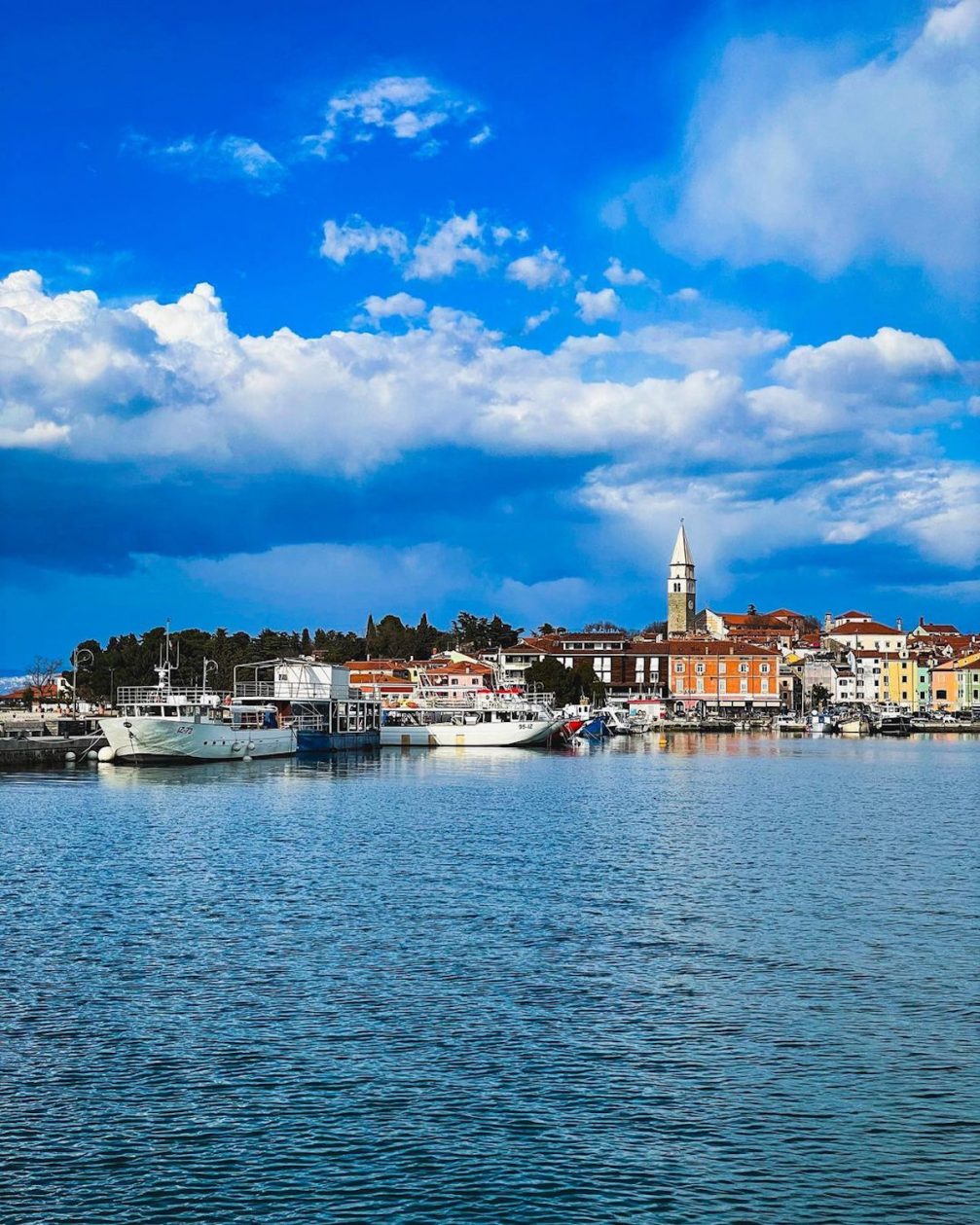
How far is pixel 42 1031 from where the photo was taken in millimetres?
17625

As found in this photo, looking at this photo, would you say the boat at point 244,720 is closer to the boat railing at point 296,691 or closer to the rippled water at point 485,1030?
the boat railing at point 296,691

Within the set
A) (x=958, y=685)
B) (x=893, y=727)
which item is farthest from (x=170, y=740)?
(x=958, y=685)

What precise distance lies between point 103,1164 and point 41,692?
132 meters

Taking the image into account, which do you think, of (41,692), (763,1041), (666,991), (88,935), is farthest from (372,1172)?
(41,692)

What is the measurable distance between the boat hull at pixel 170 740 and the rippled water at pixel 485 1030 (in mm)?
32704

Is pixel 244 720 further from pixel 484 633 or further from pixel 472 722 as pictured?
pixel 484 633

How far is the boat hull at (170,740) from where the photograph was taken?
231 ft

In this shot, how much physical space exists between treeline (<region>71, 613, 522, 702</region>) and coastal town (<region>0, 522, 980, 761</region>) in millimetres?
515

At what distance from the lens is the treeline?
12369 centimetres

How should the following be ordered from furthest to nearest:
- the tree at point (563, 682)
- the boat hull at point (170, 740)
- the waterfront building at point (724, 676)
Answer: the waterfront building at point (724, 676) → the tree at point (563, 682) → the boat hull at point (170, 740)

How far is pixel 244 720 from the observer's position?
3278 inches

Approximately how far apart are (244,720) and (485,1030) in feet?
220

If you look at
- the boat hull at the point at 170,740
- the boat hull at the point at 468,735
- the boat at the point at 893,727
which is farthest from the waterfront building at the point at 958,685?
the boat hull at the point at 170,740

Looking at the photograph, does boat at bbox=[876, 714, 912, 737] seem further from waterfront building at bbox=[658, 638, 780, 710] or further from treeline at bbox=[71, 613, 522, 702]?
treeline at bbox=[71, 613, 522, 702]
